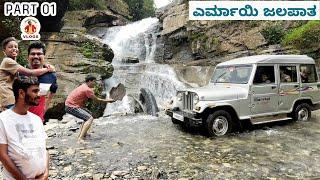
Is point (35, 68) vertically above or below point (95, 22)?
below

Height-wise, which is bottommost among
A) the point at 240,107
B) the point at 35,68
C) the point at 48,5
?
the point at 240,107

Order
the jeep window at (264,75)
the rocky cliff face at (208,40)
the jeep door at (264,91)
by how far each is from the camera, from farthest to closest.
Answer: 1. the rocky cliff face at (208,40)
2. the jeep window at (264,75)
3. the jeep door at (264,91)

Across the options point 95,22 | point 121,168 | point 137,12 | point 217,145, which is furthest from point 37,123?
point 137,12

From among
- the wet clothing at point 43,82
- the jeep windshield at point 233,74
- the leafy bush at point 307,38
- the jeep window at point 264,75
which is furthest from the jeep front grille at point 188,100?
the leafy bush at point 307,38

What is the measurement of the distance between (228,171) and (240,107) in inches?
123

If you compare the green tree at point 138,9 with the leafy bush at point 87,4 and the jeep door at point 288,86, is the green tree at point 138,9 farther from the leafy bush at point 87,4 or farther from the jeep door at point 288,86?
the jeep door at point 288,86

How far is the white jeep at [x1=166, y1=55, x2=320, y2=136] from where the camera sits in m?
8.95

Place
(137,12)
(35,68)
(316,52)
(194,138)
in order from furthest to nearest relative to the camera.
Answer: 1. (137,12)
2. (316,52)
3. (194,138)
4. (35,68)

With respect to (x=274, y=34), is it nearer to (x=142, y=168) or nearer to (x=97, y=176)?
(x=142, y=168)

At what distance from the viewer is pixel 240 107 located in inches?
363

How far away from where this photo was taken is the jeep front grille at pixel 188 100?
9242 mm

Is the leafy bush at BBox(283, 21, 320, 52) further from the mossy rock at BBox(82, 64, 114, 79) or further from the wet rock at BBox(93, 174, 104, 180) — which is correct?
the wet rock at BBox(93, 174, 104, 180)

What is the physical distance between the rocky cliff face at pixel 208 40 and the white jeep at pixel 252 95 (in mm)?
9431

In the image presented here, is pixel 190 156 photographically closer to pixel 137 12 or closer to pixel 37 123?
pixel 37 123
